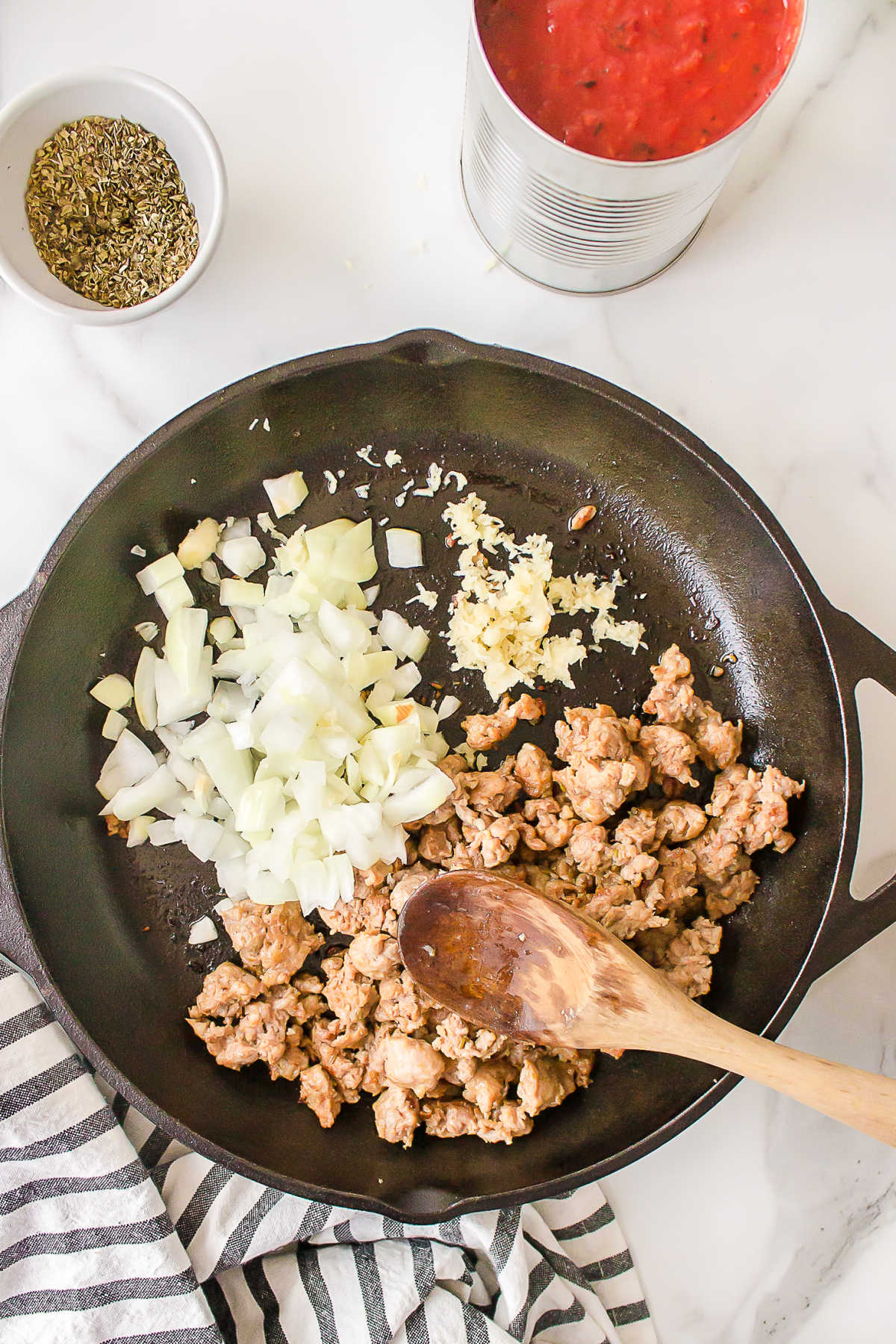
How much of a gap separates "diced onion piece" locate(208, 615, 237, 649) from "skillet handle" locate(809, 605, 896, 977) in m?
1.29

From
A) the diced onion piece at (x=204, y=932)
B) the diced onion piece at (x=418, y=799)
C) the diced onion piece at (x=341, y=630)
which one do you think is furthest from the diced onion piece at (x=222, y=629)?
the diced onion piece at (x=204, y=932)

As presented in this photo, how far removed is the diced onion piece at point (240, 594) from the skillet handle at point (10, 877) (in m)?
0.38

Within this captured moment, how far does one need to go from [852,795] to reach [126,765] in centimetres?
158

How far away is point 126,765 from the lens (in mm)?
2230

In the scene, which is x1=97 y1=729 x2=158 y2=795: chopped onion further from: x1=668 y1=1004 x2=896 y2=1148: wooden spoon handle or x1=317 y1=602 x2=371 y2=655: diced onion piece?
x1=668 y1=1004 x2=896 y2=1148: wooden spoon handle

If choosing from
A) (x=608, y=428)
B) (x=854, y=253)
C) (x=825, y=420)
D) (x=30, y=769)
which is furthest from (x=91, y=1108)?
(x=854, y=253)

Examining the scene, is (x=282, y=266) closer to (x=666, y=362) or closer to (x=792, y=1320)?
(x=666, y=362)

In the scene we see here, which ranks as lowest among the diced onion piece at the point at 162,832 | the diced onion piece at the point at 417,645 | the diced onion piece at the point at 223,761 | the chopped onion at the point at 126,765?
the diced onion piece at the point at 162,832

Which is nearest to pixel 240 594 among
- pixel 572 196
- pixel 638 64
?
pixel 572 196

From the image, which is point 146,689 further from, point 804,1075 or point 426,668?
point 804,1075

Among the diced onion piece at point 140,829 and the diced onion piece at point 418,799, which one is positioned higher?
the diced onion piece at point 418,799

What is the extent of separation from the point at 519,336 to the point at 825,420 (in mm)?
746

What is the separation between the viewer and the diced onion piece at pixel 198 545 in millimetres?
2221

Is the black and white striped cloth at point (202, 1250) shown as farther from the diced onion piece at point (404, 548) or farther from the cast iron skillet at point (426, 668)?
the diced onion piece at point (404, 548)
